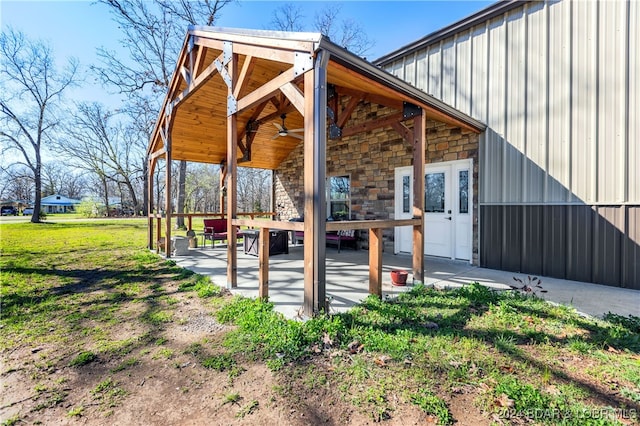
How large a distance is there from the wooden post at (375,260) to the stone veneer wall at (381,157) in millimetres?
3044

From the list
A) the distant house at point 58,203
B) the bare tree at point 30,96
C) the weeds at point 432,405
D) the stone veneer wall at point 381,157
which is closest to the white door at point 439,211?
the stone veneer wall at point 381,157

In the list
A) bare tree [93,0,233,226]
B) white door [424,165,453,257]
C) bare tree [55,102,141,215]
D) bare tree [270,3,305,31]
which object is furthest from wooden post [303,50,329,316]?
bare tree [55,102,141,215]

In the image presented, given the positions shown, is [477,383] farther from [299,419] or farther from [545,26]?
[545,26]

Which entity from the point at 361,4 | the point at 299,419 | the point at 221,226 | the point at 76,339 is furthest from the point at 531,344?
the point at 361,4

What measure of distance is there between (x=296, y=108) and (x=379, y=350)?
8.76 ft

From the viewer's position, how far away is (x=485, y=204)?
17.6 ft

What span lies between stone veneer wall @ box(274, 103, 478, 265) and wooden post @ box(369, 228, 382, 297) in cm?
304

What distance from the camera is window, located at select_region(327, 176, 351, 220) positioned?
7816 mm

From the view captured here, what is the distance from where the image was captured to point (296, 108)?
340cm

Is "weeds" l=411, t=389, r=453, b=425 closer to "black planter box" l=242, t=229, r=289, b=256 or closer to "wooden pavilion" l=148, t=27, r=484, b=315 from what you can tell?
"wooden pavilion" l=148, t=27, r=484, b=315

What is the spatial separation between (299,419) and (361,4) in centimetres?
1140

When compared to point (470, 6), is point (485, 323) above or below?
below

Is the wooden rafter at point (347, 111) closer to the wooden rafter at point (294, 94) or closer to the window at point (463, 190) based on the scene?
the wooden rafter at point (294, 94)

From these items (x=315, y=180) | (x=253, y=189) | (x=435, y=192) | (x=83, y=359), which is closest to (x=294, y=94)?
(x=315, y=180)
